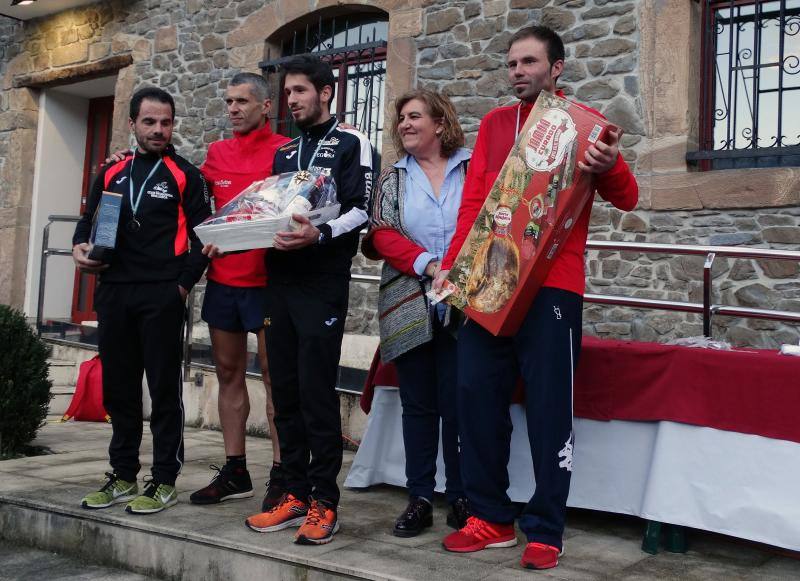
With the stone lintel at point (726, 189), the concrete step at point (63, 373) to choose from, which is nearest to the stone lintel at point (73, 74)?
the concrete step at point (63, 373)

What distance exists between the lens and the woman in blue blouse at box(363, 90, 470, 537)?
3314 millimetres

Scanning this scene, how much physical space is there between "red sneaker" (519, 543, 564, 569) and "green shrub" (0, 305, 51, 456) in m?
3.27

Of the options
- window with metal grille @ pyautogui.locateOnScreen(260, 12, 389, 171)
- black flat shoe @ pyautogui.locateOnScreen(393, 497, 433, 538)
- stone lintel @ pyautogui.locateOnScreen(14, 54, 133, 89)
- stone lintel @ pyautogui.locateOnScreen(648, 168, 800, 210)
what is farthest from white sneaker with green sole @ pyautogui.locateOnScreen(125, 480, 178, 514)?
stone lintel @ pyautogui.locateOnScreen(14, 54, 133, 89)

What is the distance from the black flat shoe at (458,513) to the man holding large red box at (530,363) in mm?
224

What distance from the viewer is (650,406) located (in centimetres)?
321

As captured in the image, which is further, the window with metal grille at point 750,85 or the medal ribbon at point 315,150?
the window with metal grille at point 750,85

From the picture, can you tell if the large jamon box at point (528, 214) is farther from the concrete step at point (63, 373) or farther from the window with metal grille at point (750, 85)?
the concrete step at point (63, 373)

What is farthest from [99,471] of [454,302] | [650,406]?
[650,406]

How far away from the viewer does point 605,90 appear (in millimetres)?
6336

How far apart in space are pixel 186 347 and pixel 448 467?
336 centimetres

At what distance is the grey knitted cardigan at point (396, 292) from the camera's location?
330 cm

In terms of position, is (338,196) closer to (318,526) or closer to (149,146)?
(149,146)

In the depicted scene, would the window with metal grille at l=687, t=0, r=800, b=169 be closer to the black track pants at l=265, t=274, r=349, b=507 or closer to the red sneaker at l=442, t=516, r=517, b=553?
the black track pants at l=265, t=274, r=349, b=507

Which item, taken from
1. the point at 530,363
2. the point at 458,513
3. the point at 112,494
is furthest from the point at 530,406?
the point at 112,494
